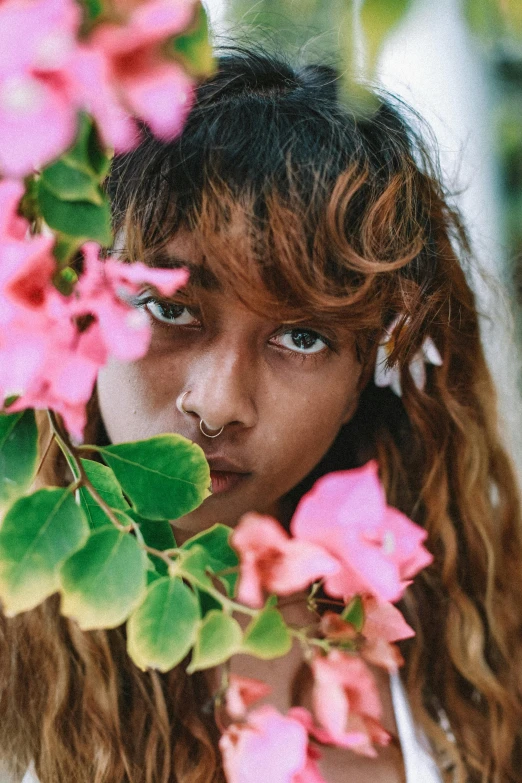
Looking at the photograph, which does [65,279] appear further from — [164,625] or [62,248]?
[164,625]

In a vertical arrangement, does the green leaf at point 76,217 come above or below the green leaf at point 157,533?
above

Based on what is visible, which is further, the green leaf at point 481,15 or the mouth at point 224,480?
the mouth at point 224,480

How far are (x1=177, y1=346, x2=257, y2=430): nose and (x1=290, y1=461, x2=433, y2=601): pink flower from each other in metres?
0.32

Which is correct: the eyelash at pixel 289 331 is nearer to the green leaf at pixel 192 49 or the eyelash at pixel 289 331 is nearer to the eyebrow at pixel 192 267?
the eyebrow at pixel 192 267

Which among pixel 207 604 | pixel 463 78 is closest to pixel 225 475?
pixel 207 604

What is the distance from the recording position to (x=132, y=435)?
2.70 feet

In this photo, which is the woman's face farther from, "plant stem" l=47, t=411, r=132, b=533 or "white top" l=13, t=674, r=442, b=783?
"white top" l=13, t=674, r=442, b=783

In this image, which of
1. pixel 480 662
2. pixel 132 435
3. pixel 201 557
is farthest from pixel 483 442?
pixel 201 557

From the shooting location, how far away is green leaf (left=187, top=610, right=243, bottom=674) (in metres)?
0.40

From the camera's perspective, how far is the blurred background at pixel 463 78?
1.62ft

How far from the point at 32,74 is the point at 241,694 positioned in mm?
345

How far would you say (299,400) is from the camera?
0.84m

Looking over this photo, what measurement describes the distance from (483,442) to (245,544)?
0.89m

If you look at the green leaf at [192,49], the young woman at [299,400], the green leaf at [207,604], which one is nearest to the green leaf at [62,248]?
the green leaf at [192,49]
